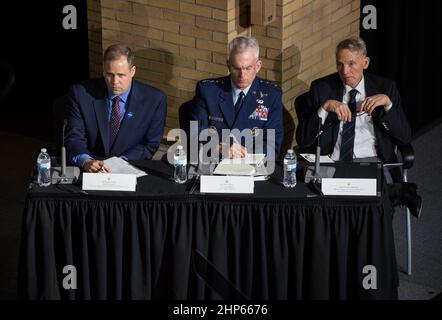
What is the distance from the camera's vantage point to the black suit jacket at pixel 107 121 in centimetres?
634

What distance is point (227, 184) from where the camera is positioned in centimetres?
554

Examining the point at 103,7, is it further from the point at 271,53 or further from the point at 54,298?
the point at 54,298

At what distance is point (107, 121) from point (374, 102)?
1555mm

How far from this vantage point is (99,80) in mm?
6418

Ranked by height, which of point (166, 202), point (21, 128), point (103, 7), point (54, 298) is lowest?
point (54, 298)

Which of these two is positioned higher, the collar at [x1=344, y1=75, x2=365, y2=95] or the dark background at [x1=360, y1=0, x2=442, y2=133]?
the dark background at [x1=360, y1=0, x2=442, y2=133]

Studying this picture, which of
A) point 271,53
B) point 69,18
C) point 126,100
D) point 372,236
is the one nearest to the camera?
point 372,236

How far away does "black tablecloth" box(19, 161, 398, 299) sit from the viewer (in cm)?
549

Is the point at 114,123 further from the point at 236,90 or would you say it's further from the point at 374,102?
the point at 374,102

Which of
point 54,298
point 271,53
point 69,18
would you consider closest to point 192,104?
point 271,53

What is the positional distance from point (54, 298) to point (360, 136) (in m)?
2.11

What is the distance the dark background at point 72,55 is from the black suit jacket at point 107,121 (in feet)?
6.36

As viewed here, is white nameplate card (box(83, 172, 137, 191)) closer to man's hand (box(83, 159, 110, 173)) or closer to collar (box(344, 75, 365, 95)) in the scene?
man's hand (box(83, 159, 110, 173))

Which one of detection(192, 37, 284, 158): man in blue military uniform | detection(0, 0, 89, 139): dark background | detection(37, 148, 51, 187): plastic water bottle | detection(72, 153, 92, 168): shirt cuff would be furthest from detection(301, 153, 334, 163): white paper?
detection(0, 0, 89, 139): dark background
